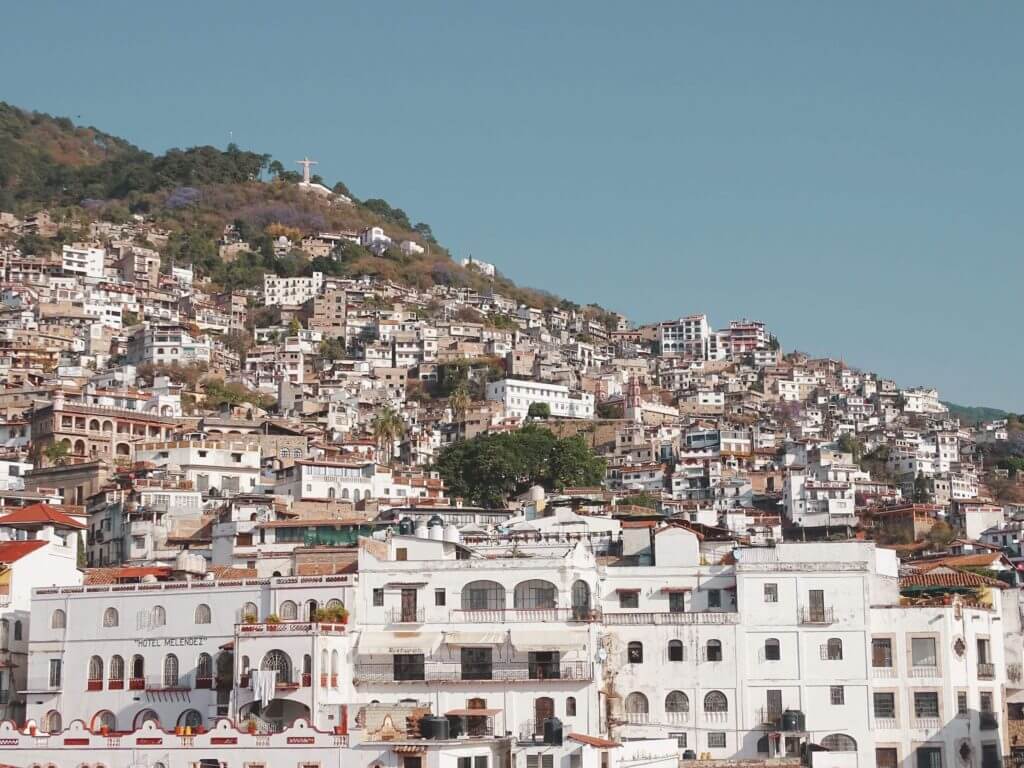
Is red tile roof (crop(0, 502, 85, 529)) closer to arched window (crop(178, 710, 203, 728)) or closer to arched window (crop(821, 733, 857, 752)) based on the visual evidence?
arched window (crop(178, 710, 203, 728))

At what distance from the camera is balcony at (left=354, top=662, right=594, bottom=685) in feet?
170

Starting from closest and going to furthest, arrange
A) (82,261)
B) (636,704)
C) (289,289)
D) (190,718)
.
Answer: (190,718), (636,704), (82,261), (289,289)

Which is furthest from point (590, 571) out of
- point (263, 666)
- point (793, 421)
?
point (793, 421)

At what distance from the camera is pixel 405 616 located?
53188mm

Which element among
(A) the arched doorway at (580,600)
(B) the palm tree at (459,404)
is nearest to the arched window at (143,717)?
(A) the arched doorway at (580,600)

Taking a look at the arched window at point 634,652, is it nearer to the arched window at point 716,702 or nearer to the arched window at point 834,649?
the arched window at point 716,702

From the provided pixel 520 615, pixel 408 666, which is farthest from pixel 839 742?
pixel 408 666

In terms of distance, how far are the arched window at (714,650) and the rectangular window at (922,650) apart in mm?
6216

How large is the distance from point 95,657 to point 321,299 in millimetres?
119456

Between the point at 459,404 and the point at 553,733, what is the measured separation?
3714 inches

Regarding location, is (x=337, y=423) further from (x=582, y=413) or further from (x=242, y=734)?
(x=242, y=734)

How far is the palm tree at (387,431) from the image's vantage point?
124m

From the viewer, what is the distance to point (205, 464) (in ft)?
312

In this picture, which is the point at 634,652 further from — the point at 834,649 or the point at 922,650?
the point at 922,650
